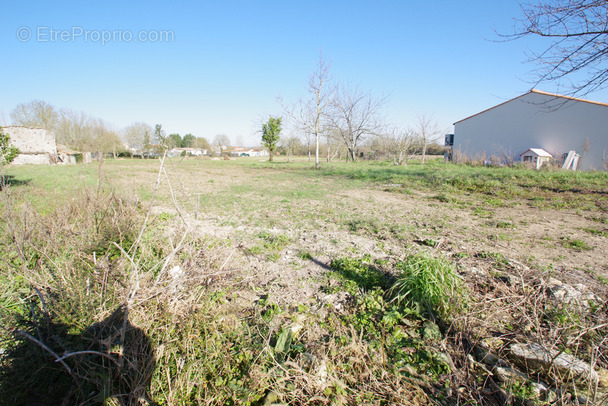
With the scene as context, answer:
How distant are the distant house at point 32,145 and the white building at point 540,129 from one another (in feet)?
146

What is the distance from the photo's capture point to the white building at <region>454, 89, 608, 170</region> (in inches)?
770

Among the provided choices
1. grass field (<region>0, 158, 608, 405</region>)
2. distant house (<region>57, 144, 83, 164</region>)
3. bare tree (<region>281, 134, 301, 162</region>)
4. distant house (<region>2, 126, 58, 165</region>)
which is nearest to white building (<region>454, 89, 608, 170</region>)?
grass field (<region>0, 158, 608, 405</region>)

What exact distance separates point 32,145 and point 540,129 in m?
50.0

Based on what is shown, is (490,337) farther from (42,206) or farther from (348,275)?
(42,206)

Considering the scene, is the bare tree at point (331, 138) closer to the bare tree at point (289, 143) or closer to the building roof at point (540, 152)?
the bare tree at point (289, 143)

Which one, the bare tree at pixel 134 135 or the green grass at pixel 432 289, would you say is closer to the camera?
the green grass at pixel 432 289

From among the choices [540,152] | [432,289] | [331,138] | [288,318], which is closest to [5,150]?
[288,318]

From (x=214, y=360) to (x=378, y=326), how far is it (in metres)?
1.41

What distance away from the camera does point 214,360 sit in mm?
2105

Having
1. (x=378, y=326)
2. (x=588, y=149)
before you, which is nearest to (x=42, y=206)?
(x=378, y=326)

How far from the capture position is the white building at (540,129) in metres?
19.5

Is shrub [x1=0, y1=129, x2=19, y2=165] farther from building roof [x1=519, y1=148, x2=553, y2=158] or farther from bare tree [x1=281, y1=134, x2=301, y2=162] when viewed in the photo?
bare tree [x1=281, y1=134, x2=301, y2=162]

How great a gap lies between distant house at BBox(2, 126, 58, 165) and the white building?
4436 centimetres

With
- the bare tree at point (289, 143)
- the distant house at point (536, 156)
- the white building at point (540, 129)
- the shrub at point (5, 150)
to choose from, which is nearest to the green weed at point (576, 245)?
the shrub at point (5, 150)
